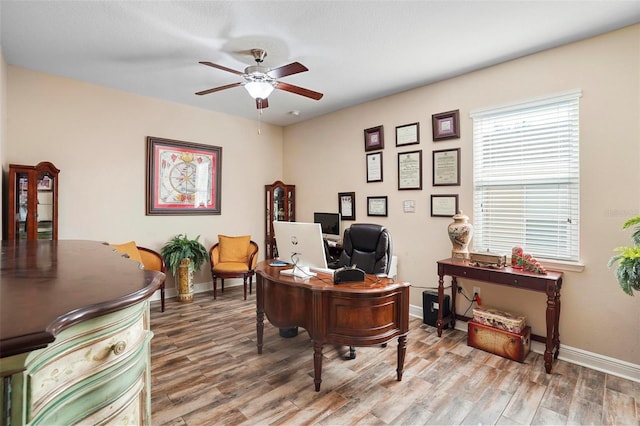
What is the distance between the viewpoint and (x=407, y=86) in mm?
3842

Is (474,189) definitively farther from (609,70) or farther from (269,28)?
(269,28)

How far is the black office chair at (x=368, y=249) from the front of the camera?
9.79ft

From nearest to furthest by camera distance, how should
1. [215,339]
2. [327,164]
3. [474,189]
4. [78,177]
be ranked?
[215,339] < [474,189] < [78,177] < [327,164]

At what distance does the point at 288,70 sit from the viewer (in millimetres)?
2586

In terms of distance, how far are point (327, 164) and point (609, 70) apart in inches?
133

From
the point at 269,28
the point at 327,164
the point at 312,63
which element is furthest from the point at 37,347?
the point at 327,164

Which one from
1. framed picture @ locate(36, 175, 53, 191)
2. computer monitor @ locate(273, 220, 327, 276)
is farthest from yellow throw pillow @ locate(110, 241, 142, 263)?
computer monitor @ locate(273, 220, 327, 276)

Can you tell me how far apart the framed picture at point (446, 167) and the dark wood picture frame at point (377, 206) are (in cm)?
77

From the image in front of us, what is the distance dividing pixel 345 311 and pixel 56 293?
1653 mm

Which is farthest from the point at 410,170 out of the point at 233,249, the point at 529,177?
the point at 233,249

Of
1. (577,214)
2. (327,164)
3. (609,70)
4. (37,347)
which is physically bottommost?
(37,347)

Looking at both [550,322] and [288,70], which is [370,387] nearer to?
[550,322]

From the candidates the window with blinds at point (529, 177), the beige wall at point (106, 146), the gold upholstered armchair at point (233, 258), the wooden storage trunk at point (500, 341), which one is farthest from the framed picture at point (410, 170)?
the beige wall at point (106, 146)

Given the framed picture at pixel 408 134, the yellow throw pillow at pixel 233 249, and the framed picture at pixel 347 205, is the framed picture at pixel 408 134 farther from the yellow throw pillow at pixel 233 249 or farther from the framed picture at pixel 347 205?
the yellow throw pillow at pixel 233 249
